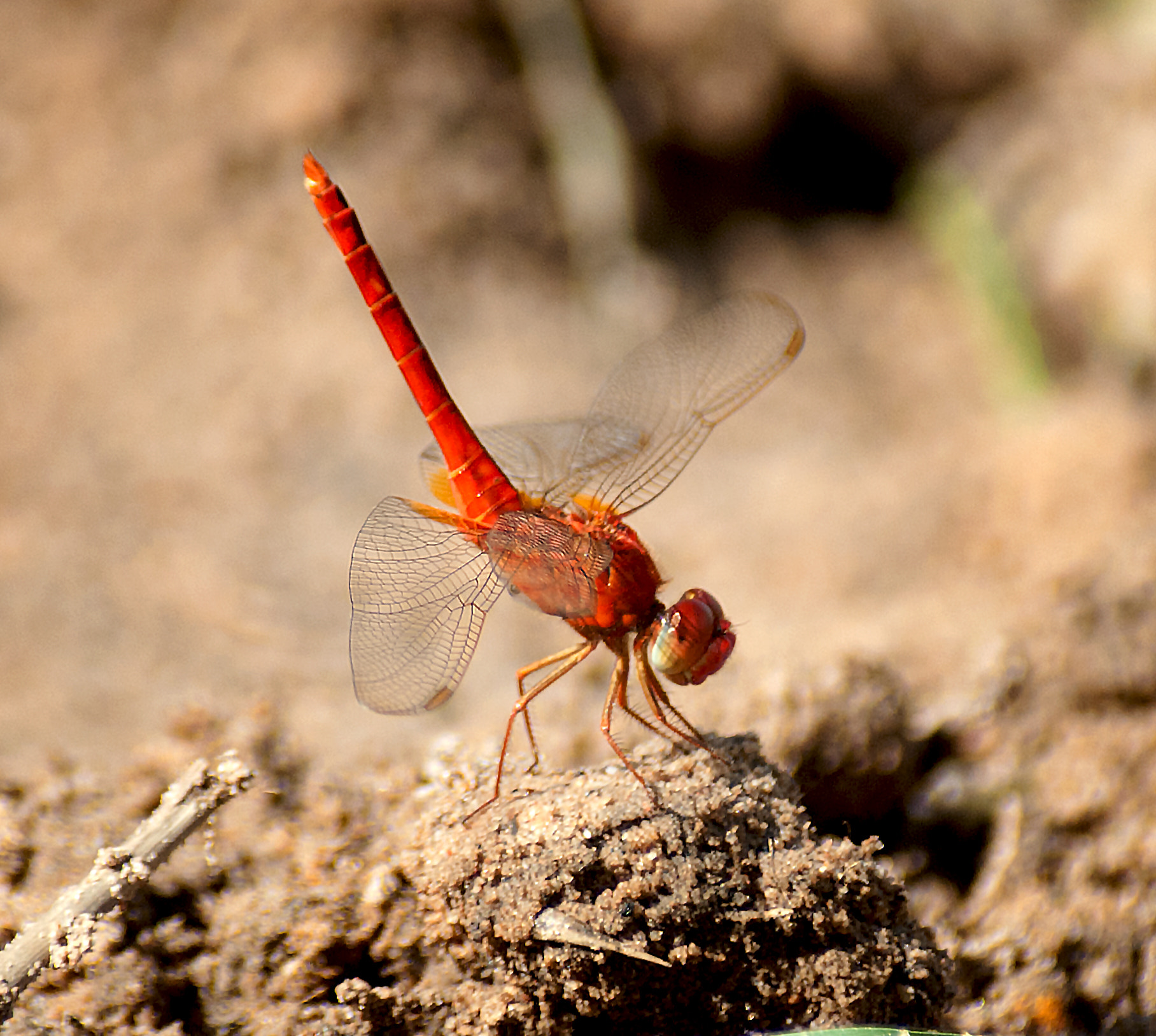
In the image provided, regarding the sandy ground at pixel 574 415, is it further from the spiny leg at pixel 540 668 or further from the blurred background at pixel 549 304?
the spiny leg at pixel 540 668

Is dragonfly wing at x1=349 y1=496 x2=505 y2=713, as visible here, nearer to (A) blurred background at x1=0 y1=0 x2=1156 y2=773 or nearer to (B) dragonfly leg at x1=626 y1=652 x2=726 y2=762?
(B) dragonfly leg at x1=626 y1=652 x2=726 y2=762

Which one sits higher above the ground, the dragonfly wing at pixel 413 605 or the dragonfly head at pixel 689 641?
the dragonfly wing at pixel 413 605

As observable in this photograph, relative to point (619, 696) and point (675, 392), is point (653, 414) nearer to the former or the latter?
point (675, 392)

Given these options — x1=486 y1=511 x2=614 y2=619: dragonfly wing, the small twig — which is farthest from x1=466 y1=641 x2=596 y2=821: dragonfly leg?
the small twig

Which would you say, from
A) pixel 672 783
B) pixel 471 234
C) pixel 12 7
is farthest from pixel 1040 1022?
pixel 12 7

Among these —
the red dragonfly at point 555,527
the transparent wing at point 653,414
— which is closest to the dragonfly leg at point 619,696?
the red dragonfly at point 555,527

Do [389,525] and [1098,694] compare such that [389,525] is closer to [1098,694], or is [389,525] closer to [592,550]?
[592,550]

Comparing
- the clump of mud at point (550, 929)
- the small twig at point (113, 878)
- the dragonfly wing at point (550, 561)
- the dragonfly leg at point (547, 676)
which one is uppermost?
the dragonfly wing at point (550, 561)

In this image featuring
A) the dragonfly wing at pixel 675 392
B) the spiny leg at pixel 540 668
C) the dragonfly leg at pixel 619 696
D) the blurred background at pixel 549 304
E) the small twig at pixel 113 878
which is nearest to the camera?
the small twig at pixel 113 878
